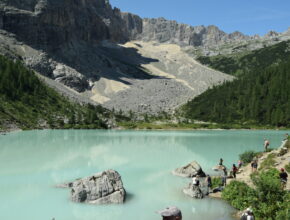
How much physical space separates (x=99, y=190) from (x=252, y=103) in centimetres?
15267

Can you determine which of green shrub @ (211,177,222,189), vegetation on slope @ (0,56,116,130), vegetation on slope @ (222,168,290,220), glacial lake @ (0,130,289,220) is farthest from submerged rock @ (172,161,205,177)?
vegetation on slope @ (0,56,116,130)

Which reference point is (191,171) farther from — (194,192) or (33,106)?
(33,106)

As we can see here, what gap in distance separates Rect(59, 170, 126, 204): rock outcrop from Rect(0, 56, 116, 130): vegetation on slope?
8046 cm

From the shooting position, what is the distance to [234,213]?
862 inches

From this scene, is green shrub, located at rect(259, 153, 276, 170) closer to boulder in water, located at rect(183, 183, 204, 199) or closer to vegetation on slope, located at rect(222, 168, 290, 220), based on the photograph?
boulder in water, located at rect(183, 183, 204, 199)

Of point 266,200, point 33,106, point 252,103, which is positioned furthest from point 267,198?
point 252,103

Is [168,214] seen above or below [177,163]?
above

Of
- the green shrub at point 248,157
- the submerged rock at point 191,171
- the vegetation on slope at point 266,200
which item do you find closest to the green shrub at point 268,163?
the green shrub at point 248,157

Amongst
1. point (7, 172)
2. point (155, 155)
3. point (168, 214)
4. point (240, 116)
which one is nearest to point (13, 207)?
point (7, 172)

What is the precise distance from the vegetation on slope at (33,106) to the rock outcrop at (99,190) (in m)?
80.5

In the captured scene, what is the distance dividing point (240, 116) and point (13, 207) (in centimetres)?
15352

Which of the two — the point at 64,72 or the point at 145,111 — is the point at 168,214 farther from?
the point at 64,72

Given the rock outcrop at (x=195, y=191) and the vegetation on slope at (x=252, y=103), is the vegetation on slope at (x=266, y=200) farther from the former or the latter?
the vegetation on slope at (x=252, y=103)

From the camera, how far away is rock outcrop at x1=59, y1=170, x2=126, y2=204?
23828mm
